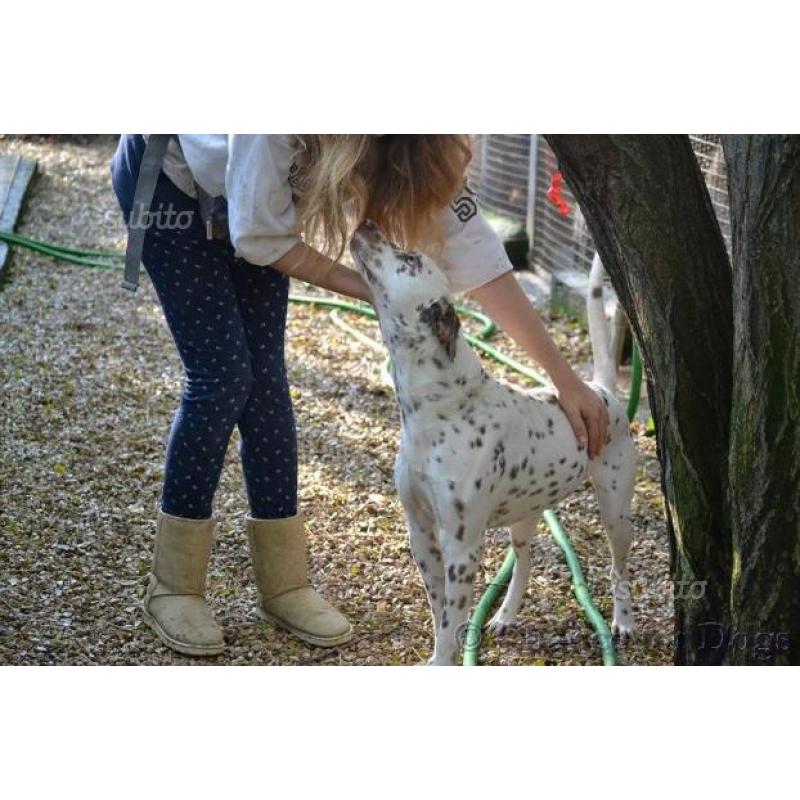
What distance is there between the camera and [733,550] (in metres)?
3.15

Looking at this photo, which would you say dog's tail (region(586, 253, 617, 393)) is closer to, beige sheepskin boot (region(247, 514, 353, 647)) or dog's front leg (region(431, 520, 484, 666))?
dog's front leg (region(431, 520, 484, 666))

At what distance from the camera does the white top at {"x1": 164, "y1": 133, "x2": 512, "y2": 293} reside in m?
3.04

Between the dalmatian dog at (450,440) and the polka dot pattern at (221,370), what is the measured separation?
1.36 feet

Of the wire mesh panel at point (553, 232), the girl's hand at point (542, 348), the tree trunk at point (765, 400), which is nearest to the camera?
the tree trunk at point (765, 400)

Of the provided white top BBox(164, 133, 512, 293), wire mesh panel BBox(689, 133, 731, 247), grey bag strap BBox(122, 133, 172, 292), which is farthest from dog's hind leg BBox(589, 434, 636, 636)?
wire mesh panel BBox(689, 133, 731, 247)

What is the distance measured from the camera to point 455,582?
3248 millimetres

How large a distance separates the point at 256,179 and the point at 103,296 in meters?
4.55

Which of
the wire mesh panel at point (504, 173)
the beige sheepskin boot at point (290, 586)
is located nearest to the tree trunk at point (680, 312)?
the beige sheepskin boot at point (290, 586)

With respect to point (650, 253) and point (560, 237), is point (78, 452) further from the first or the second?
point (560, 237)

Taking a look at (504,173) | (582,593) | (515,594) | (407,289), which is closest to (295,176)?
(407,289)

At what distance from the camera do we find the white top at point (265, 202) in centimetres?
304

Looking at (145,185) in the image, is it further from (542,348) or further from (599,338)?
(599,338)

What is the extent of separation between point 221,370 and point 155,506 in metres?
1.46

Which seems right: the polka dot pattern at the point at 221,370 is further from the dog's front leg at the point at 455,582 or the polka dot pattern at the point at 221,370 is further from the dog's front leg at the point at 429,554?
the dog's front leg at the point at 455,582
